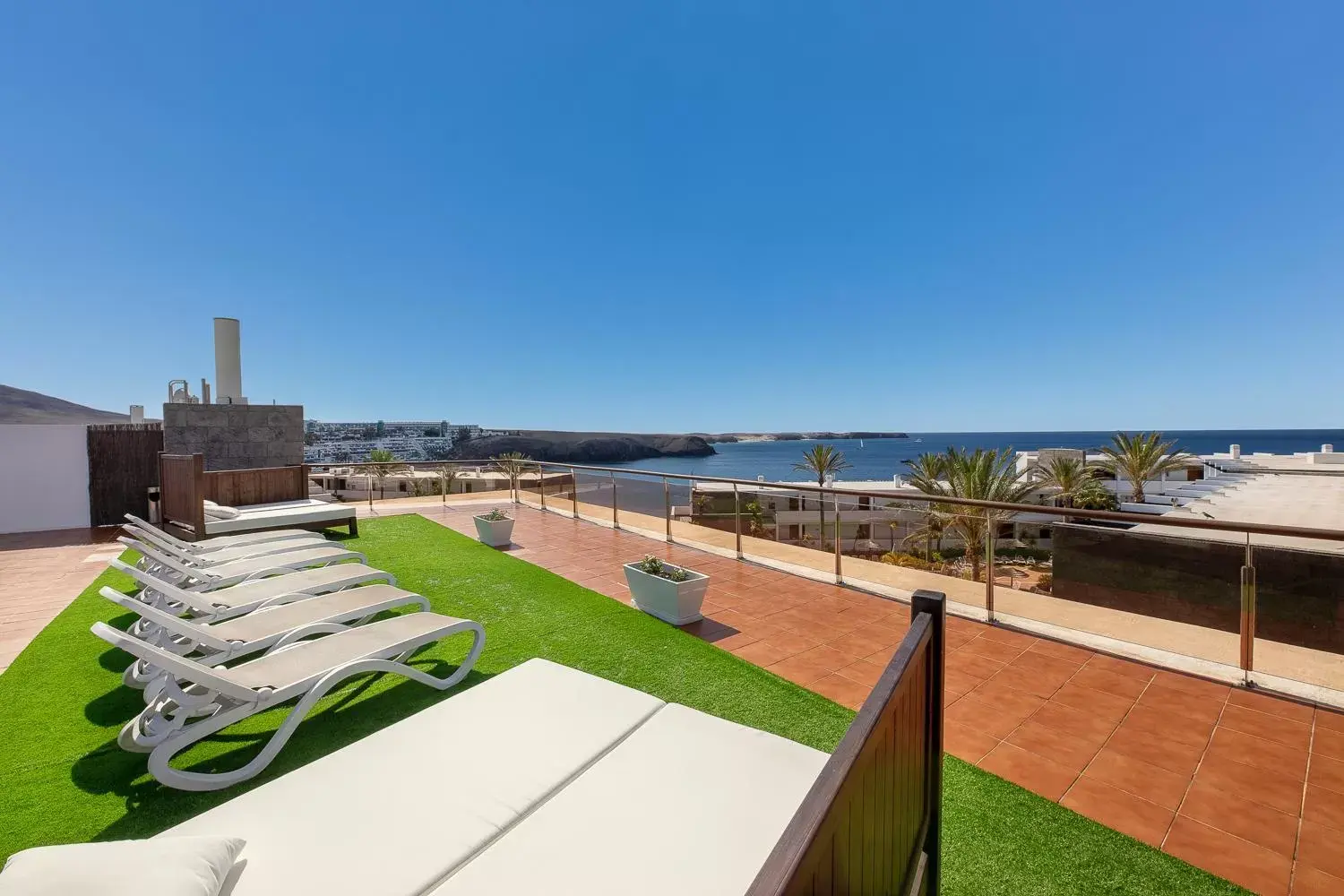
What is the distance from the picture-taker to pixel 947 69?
10242mm

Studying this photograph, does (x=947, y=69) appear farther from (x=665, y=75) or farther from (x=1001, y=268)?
(x=1001, y=268)

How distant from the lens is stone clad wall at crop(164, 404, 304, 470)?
9.35m

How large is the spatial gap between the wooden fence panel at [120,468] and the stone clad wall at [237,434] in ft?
1.04

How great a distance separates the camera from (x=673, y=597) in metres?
4.31

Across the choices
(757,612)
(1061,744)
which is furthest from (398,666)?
(1061,744)

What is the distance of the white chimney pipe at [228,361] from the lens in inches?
406

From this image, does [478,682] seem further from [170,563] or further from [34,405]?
[34,405]

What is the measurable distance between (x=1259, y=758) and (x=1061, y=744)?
82cm

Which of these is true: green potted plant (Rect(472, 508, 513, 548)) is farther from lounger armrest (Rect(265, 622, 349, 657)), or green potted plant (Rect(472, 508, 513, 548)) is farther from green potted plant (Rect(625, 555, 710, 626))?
lounger armrest (Rect(265, 622, 349, 657))

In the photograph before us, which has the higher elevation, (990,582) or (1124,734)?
(990,582)

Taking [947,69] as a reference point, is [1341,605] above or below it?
below

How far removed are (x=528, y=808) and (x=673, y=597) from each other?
270 cm

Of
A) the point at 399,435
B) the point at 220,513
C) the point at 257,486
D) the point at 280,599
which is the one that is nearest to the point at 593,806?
the point at 280,599

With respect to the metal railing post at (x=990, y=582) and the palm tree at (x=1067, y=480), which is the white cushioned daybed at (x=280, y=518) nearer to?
the metal railing post at (x=990, y=582)
